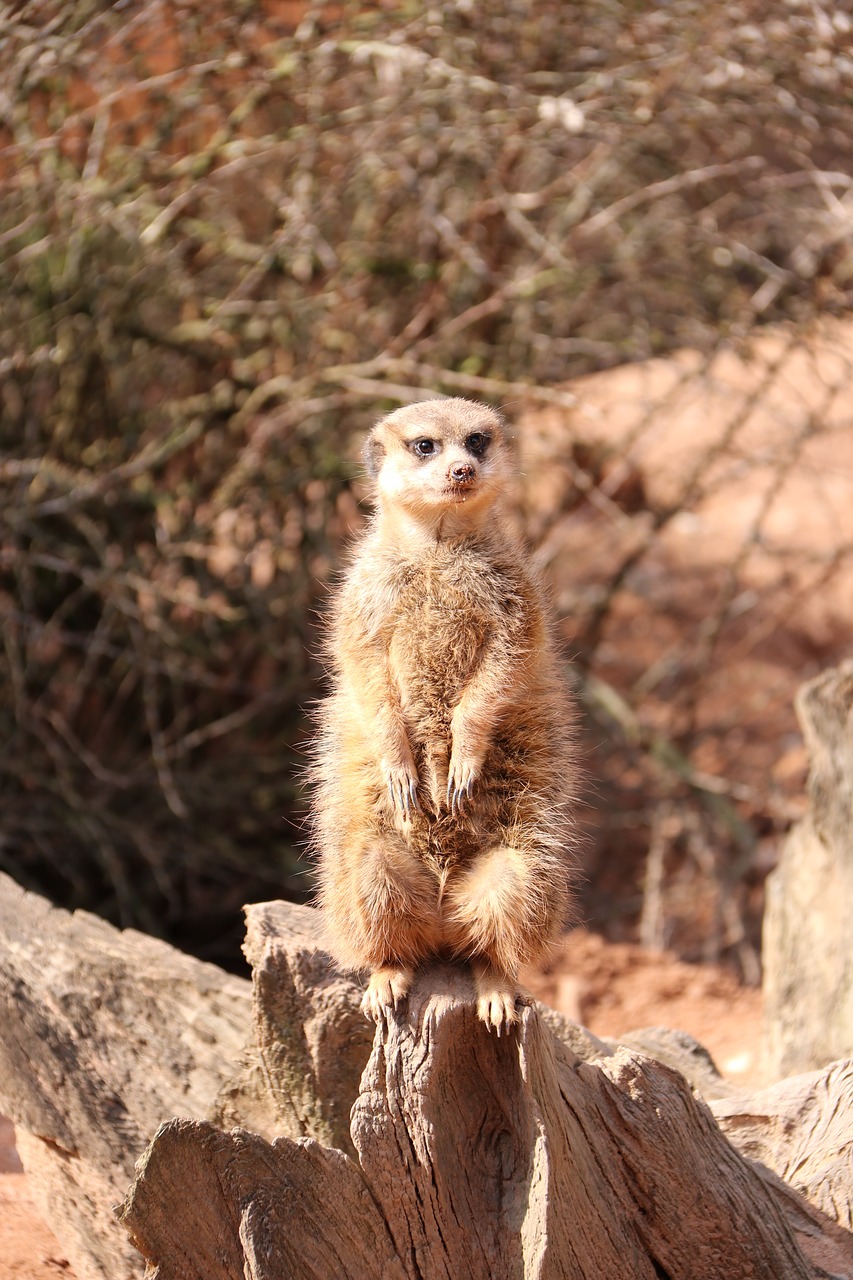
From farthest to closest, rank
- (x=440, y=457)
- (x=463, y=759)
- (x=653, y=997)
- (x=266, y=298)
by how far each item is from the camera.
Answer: (x=266, y=298) → (x=653, y=997) → (x=440, y=457) → (x=463, y=759)

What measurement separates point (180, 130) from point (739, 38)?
2.10 meters

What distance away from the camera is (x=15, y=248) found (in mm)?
4949

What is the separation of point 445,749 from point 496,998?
1.59ft

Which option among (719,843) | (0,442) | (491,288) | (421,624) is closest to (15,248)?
(0,442)

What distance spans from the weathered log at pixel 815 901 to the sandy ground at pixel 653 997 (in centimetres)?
38

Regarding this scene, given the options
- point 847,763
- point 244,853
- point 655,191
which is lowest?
point 244,853

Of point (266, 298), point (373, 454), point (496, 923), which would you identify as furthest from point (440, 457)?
point (266, 298)

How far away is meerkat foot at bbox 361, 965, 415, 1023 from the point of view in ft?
7.58

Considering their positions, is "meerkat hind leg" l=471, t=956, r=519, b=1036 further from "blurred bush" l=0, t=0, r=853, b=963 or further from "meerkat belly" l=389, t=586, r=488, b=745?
"blurred bush" l=0, t=0, r=853, b=963

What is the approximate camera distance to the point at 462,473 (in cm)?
251

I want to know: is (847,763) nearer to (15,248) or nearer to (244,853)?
(244,853)

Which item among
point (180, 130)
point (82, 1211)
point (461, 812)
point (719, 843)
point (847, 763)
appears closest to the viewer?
point (461, 812)

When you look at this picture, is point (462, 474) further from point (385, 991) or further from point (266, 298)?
point (266, 298)

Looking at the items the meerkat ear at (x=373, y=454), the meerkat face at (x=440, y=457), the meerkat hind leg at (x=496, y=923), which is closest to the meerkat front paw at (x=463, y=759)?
the meerkat hind leg at (x=496, y=923)
